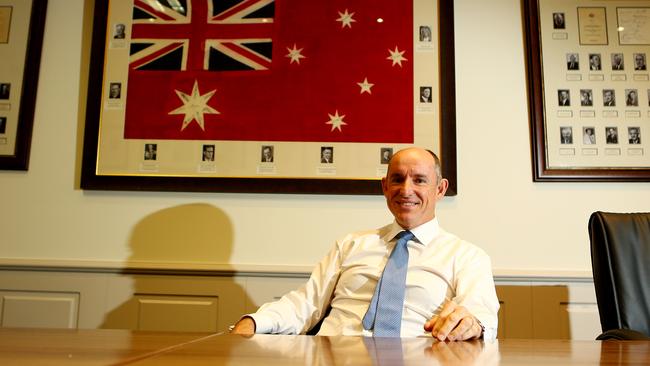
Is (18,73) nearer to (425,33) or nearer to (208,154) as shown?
(208,154)

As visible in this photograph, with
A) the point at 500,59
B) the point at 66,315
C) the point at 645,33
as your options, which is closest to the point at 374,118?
the point at 500,59

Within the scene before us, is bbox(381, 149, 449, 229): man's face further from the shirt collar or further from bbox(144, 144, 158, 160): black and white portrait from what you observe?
bbox(144, 144, 158, 160): black and white portrait

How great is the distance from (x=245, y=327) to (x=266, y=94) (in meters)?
1.17

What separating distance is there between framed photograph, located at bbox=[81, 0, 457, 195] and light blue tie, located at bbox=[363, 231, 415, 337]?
557 millimetres

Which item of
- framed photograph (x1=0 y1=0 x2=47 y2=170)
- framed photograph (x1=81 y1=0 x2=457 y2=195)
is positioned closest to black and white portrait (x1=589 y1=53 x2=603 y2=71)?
framed photograph (x1=81 y1=0 x2=457 y2=195)

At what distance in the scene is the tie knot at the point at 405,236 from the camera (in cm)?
171

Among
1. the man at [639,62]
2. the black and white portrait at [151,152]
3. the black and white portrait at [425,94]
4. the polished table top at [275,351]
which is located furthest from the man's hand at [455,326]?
the man at [639,62]

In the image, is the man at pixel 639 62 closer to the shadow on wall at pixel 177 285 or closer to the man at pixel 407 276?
the man at pixel 407 276

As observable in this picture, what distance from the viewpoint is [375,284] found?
1.70 meters

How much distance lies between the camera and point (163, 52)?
90.2 inches

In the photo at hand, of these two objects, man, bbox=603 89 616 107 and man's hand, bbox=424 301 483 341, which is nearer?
man's hand, bbox=424 301 483 341

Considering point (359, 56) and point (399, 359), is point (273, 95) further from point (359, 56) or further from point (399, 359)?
point (399, 359)

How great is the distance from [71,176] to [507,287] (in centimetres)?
196

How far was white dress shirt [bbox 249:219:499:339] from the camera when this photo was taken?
156cm
